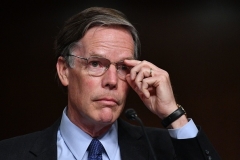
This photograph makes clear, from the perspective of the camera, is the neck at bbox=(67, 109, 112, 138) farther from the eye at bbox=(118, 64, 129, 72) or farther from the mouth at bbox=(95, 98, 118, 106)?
the eye at bbox=(118, 64, 129, 72)

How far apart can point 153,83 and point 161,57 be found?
1.46m

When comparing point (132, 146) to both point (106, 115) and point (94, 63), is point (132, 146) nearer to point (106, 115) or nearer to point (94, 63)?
point (106, 115)

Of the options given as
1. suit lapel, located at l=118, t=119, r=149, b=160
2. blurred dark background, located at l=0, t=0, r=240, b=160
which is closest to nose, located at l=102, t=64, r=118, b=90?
suit lapel, located at l=118, t=119, r=149, b=160

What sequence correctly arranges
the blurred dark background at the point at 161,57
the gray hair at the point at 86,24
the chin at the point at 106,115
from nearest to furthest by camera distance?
1. the chin at the point at 106,115
2. the gray hair at the point at 86,24
3. the blurred dark background at the point at 161,57

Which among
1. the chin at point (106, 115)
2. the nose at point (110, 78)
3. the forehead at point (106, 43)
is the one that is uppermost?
the forehead at point (106, 43)

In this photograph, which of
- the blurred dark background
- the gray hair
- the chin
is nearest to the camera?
the chin

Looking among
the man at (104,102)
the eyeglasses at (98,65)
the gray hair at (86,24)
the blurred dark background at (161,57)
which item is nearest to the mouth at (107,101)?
the man at (104,102)

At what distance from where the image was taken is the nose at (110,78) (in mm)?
1688

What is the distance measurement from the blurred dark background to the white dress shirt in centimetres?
138

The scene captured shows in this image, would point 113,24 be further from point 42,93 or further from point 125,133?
point 42,93

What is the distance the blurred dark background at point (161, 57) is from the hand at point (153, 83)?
1412 millimetres

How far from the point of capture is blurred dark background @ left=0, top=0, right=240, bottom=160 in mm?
3145

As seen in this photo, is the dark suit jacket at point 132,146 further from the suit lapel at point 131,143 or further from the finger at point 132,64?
the finger at point 132,64

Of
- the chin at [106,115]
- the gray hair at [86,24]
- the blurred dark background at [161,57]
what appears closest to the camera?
the chin at [106,115]
